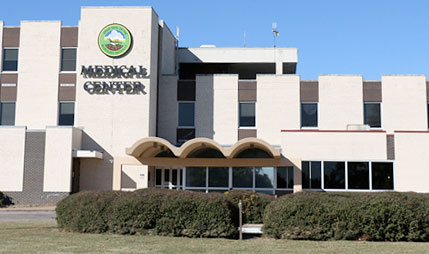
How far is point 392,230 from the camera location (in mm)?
14055

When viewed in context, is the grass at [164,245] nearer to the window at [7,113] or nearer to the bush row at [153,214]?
the bush row at [153,214]

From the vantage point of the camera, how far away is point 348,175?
90.0 ft

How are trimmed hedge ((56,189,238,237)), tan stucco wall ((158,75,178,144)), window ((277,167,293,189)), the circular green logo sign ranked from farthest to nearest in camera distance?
1. tan stucco wall ((158,75,178,144))
2. the circular green logo sign
3. window ((277,167,293,189))
4. trimmed hedge ((56,189,238,237))

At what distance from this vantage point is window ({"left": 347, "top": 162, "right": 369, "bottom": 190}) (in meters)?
27.3

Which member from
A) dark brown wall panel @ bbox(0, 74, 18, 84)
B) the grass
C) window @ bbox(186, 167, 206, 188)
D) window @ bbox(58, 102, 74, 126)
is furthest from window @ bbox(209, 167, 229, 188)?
dark brown wall panel @ bbox(0, 74, 18, 84)

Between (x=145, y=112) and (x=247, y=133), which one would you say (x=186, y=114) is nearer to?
(x=145, y=112)

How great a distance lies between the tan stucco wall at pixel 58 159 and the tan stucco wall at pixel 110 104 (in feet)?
6.29

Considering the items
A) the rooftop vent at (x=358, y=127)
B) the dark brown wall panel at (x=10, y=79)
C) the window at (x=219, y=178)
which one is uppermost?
the dark brown wall panel at (x=10, y=79)

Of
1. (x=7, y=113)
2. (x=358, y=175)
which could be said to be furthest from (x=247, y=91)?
(x=7, y=113)

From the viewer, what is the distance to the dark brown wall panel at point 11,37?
3369cm

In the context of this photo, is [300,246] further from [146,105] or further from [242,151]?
[146,105]

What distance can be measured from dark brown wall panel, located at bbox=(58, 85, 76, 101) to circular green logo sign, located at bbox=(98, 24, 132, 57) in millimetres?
3231

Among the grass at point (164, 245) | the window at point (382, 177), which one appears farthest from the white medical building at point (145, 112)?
the grass at point (164, 245)

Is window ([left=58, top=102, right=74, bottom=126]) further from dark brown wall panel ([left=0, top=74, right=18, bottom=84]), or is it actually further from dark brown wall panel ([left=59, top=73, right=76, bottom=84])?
dark brown wall panel ([left=0, top=74, right=18, bottom=84])
